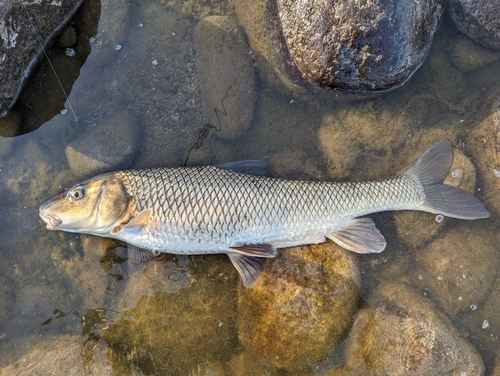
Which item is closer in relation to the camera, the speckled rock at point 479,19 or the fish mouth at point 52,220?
the fish mouth at point 52,220

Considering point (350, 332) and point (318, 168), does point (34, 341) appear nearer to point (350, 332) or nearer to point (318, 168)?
point (350, 332)

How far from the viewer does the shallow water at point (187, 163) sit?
328 cm

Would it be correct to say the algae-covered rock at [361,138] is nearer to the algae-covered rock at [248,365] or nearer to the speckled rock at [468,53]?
the speckled rock at [468,53]

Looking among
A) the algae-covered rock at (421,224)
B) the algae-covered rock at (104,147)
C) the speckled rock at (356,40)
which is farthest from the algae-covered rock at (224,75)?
the algae-covered rock at (421,224)

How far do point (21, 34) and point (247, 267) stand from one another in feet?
9.57

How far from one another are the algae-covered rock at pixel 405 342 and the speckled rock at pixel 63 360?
228 centimetres

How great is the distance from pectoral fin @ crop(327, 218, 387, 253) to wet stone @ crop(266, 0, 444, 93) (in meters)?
1.30

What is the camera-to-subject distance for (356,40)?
9.70 ft

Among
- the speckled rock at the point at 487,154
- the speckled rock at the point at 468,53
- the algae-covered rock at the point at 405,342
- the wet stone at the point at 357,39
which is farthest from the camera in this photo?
the speckled rock at the point at 468,53

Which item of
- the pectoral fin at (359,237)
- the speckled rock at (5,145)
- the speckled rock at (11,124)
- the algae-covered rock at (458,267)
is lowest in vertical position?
the algae-covered rock at (458,267)

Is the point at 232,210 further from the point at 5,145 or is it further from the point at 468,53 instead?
the point at 468,53

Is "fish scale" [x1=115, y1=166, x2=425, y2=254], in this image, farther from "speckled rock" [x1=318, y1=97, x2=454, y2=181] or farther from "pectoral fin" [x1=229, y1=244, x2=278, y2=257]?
"speckled rock" [x1=318, y1=97, x2=454, y2=181]

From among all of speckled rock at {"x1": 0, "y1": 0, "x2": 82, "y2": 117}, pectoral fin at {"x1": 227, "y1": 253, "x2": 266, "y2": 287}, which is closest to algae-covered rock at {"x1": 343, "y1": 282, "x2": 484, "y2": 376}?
pectoral fin at {"x1": 227, "y1": 253, "x2": 266, "y2": 287}

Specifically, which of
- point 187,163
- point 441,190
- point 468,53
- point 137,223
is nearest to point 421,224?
point 441,190
